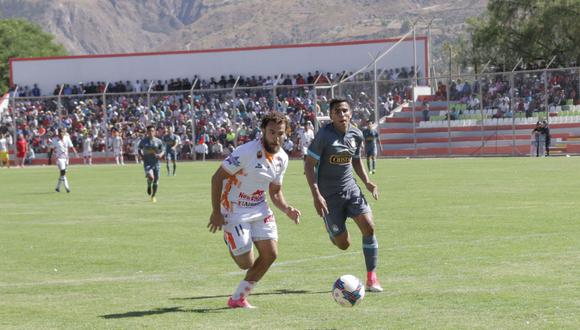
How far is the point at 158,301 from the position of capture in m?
11.4

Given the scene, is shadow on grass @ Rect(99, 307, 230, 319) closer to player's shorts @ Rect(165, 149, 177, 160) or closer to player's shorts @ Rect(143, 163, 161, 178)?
player's shorts @ Rect(143, 163, 161, 178)

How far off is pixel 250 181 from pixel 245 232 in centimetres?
49

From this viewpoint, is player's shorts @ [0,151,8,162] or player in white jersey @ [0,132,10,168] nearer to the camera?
player in white jersey @ [0,132,10,168]

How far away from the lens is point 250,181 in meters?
10.5

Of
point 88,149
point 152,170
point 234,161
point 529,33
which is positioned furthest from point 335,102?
point 529,33

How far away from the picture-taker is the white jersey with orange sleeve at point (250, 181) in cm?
1038

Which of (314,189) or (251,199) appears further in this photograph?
(314,189)

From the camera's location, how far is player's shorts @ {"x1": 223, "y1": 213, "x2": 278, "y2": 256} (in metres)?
10.5

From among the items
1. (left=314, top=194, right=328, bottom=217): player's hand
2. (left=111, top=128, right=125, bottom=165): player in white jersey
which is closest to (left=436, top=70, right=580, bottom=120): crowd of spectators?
Answer: (left=111, top=128, right=125, bottom=165): player in white jersey

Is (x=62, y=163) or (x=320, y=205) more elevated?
(x=320, y=205)

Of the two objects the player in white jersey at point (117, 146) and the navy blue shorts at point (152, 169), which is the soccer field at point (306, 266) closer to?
the navy blue shorts at point (152, 169)

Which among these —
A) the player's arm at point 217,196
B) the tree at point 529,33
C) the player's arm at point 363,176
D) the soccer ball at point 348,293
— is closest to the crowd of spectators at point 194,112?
the tree at point 529,33

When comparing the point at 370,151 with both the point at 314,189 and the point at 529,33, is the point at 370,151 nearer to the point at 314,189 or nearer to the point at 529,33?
the point at 314,189

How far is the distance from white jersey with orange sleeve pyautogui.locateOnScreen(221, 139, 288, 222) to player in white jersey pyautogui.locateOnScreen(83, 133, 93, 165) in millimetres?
52264
